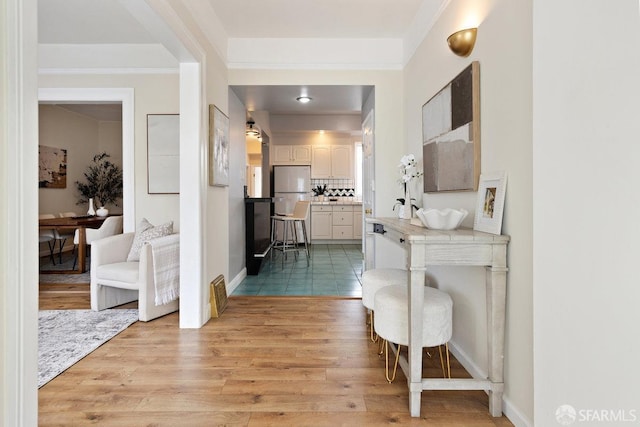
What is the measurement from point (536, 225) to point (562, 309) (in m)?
0.33

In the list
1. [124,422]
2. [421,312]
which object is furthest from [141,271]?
[421,312]

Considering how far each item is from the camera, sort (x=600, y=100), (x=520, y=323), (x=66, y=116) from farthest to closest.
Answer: (x=66, y=116) → (x=520, y=323) → (x=600, y=100)

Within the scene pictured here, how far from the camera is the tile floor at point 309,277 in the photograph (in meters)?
3.89

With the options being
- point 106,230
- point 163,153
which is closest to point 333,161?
point 163,153

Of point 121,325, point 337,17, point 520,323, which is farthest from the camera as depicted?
point 337,17

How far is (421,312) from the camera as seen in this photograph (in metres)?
1.64

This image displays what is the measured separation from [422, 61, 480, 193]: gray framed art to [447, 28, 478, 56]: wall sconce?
0.12 meters

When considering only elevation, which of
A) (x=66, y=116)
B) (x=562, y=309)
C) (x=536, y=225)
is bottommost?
(x=562, y=309)

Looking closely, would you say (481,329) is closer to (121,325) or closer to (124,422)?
(124,422)

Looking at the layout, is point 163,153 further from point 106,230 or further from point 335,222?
point 335,222

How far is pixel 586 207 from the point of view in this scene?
1071 millimetres

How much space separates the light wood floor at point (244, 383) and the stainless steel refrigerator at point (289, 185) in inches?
218

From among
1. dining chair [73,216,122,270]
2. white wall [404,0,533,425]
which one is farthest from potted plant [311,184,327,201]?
white wall [404,0,533,425]

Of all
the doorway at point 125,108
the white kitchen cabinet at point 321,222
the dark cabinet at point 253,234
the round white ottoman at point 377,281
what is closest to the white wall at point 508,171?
the round white ottoman at point 377,281
